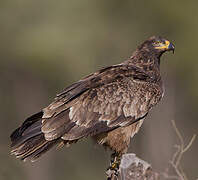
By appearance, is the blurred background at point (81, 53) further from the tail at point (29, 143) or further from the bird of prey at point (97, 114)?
the tail at point (29, 143)

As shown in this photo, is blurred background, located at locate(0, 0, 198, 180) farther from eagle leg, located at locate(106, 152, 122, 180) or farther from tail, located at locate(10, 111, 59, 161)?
tail, located at locate(10, 111, 59, 161)

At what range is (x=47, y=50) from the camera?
2464 centimetres

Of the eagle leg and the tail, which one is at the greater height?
the tail

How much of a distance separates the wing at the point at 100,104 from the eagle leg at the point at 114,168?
15.5 inches

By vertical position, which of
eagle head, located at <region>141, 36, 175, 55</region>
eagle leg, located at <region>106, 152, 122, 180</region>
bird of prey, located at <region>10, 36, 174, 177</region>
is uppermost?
eagle head, located at <region>141, 36, 175, 55</region>

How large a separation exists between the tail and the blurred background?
1503cm

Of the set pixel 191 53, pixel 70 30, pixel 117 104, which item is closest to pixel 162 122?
pixel 191 53

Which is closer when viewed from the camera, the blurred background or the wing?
the wing

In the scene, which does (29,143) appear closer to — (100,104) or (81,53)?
(100,104)

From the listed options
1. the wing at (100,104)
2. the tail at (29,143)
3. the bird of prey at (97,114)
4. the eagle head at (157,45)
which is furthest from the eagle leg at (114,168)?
the eagle head at (157,45)

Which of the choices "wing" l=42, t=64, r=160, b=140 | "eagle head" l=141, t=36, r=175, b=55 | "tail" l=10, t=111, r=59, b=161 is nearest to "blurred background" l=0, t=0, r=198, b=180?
"eagle head" l=141, t=36, r=175, b=55

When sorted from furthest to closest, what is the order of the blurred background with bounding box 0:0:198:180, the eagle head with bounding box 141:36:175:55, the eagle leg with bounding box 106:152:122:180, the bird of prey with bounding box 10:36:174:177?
the blurred background with bounding box 0:0:198:180 → the eagle head with bounding box 141:36:175:55 → the bird of prey with bounding box 10:36:174:177 → the eagle leg with bounding box 106:152:122:180

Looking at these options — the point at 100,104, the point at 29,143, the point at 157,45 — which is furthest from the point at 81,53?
the point at 29,143

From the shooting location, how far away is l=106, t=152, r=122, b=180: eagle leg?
27.4 feet
